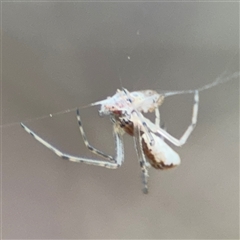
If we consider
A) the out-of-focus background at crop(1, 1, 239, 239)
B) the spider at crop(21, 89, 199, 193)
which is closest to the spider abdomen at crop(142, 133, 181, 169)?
the spider at crop(21, 89, 199, 193)

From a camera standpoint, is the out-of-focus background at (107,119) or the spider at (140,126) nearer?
the spider at (140,126)

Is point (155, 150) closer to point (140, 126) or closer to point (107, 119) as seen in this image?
point (140, 126)

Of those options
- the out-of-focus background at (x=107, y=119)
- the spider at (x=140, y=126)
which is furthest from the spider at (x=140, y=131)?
the out-of-focus background at (x=107, y=119)

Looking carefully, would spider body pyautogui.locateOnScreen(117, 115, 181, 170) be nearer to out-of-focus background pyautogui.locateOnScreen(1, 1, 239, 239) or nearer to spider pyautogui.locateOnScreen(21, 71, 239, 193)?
spider pyautogui.locateOnScreen(21, 71, 239, 193)

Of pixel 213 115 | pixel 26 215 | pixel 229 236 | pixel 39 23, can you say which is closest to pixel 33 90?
pixel 39 23

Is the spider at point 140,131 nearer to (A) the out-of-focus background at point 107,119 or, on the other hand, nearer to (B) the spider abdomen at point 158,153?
(B) the spider abdomen at point 158,153

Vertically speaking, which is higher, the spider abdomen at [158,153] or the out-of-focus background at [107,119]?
the out-of-focus background at [107,119]

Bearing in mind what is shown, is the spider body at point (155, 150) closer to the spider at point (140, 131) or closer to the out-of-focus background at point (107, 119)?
the spider at point (140, 131)

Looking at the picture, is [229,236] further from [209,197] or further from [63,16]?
[63,16]

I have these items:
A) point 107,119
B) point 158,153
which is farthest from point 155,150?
point 107,119
